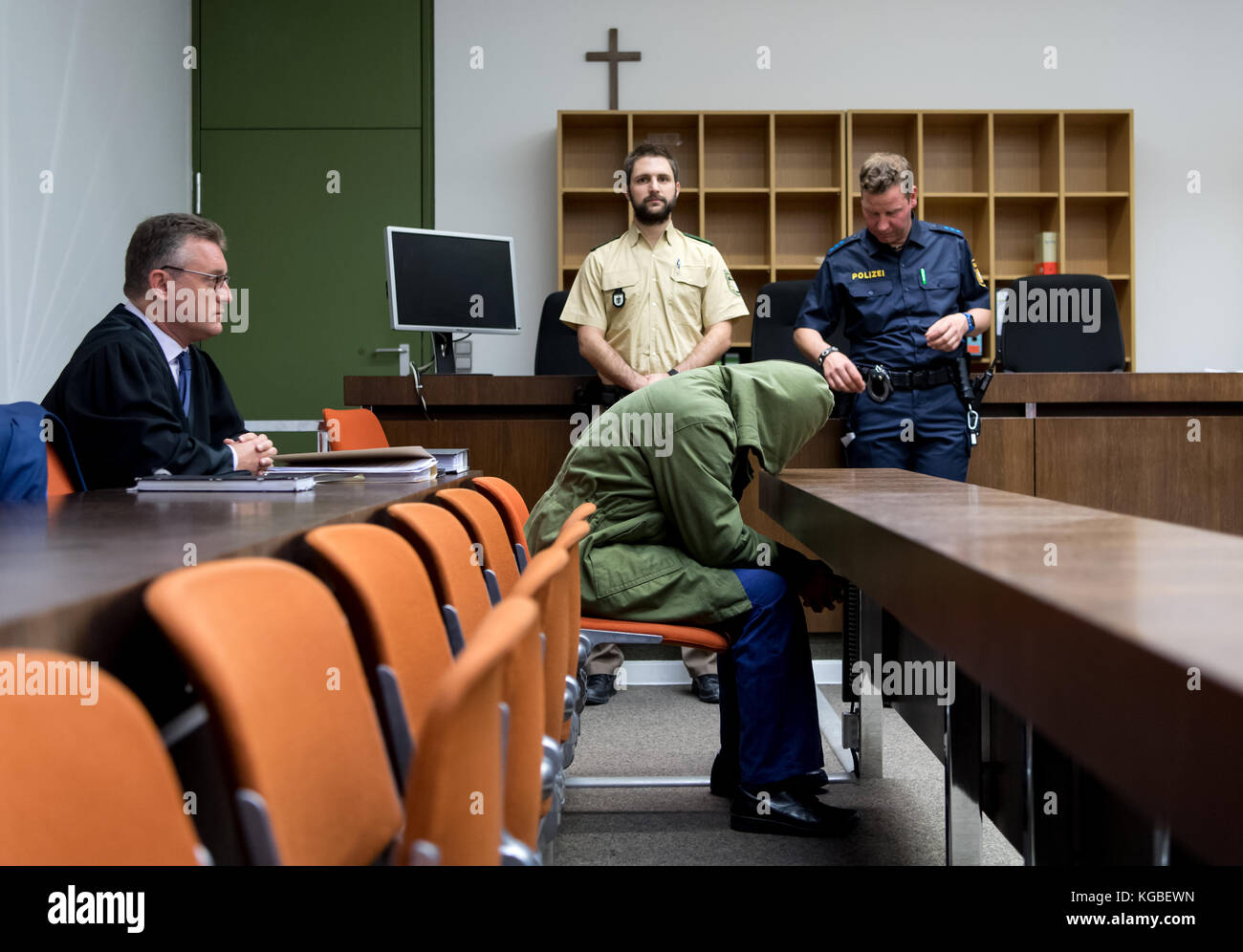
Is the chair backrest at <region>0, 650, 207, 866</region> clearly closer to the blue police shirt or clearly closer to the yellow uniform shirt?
the blue police shirt

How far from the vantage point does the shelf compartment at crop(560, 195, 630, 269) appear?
5242 mm

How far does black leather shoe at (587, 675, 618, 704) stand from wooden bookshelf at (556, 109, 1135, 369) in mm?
2587

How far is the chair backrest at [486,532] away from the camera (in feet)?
4.71

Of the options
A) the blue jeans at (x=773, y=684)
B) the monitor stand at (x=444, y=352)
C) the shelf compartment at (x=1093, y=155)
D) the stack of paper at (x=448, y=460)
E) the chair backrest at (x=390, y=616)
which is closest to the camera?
the chair backrest at (x=390, y=616)

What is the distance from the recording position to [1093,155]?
527 cm

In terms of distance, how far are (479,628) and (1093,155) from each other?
221 inches

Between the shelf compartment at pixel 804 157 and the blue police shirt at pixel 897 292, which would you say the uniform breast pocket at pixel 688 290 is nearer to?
the blue police shirt at pixel 897 292

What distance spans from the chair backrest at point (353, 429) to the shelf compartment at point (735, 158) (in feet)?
9.00

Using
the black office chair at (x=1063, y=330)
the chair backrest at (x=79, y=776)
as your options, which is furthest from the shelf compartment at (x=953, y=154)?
the chair backrest at (x=79, y=776)

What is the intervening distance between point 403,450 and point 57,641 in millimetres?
1480

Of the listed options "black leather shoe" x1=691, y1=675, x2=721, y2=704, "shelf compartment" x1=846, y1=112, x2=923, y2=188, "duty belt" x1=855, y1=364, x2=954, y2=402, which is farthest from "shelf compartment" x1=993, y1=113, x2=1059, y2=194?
"black leather shoe" x1=691, y1=675, x2=721, y2=704
